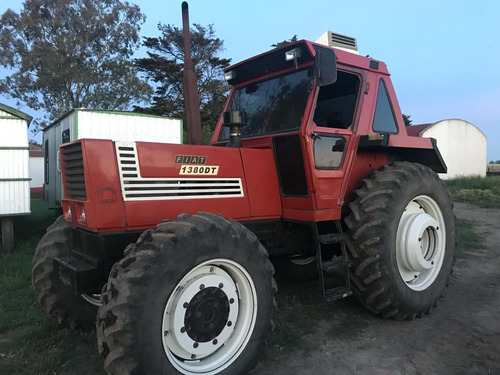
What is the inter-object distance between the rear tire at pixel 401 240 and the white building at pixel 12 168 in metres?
7.06

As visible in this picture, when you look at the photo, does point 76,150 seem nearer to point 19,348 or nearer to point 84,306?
point 84,306

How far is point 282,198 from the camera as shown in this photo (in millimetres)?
3920

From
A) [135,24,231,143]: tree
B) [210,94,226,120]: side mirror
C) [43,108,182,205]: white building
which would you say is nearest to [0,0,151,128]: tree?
[135,24,231,143]: tree

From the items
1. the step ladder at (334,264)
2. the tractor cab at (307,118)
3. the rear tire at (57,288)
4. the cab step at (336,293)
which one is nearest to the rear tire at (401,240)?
the step ladder at (334,264)

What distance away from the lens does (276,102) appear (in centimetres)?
416

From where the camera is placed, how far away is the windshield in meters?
3.91

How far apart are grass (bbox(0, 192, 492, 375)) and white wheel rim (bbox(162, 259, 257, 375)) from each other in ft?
1.84

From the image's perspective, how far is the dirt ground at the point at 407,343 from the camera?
3178 millimetres

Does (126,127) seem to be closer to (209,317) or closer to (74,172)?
(74,172)

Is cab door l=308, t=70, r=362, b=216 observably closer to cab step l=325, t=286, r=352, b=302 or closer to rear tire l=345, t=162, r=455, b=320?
rear tire l=345, t=162, r=455, b=320

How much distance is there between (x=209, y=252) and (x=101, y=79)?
1186 inches

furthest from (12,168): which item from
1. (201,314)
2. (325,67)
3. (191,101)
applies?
(325,67)

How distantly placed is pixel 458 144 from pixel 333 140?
2385 cm

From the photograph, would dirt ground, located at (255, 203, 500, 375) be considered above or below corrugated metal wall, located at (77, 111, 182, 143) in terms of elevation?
below
